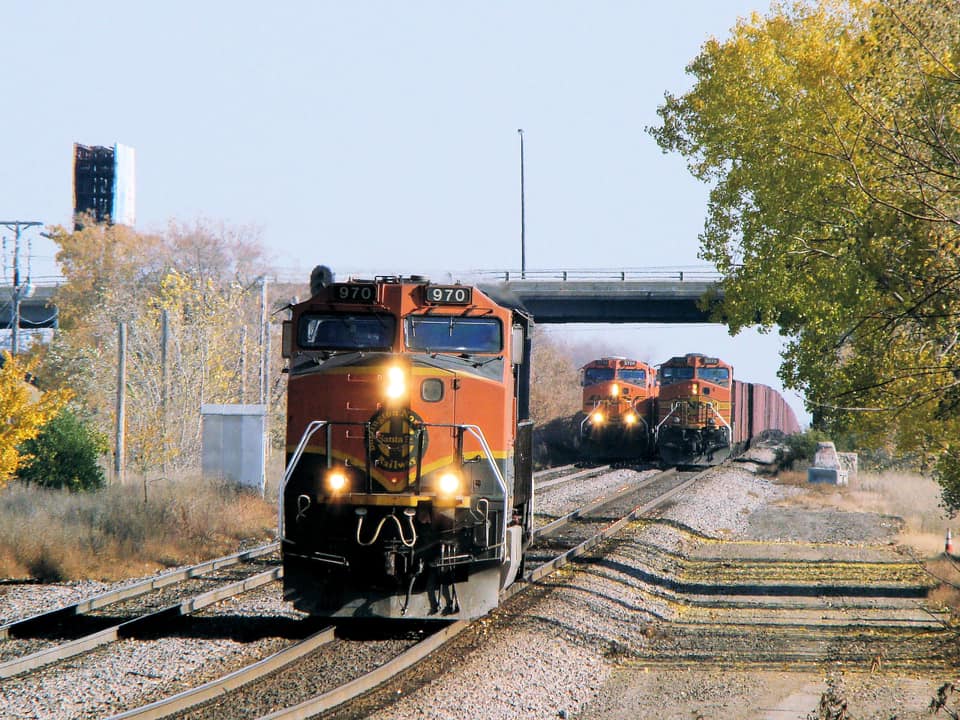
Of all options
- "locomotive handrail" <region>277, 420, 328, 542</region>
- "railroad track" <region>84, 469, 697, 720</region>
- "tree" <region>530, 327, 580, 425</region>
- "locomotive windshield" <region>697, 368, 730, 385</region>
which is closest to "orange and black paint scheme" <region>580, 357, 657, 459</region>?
"locomotive windshield" <region>697, 368, 730, 385</region>

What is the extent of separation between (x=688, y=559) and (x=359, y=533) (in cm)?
973

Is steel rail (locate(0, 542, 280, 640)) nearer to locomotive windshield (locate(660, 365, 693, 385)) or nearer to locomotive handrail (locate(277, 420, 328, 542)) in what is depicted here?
locomotive handrail (locate(277, 420, 328, 542))

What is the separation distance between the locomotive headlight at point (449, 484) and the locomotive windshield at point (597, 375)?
97.9 ft

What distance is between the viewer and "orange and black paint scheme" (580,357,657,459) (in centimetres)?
4069

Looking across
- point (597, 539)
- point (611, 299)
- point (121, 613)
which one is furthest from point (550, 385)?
point (121, 613)

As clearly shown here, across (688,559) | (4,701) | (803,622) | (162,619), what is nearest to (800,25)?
(688,559)

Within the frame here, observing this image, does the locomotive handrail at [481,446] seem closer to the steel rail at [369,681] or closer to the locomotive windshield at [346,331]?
the locomotive windshield at [346,331]

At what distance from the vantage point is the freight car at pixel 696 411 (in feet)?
126

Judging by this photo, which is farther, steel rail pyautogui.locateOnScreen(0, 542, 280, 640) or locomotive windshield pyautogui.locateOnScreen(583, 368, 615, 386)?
locomotive windshield pyautogui.locateOnScreen(583, 368, 615, 386)

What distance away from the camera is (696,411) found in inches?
1523

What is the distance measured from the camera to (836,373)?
1658cm

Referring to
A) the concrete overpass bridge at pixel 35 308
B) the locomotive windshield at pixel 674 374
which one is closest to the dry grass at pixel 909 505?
the locomotive windshield at pixel 674 374

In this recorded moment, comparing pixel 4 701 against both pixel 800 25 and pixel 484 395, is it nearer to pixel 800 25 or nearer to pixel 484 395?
pixel 484 395

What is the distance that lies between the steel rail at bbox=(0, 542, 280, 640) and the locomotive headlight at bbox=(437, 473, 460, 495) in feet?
16.3
